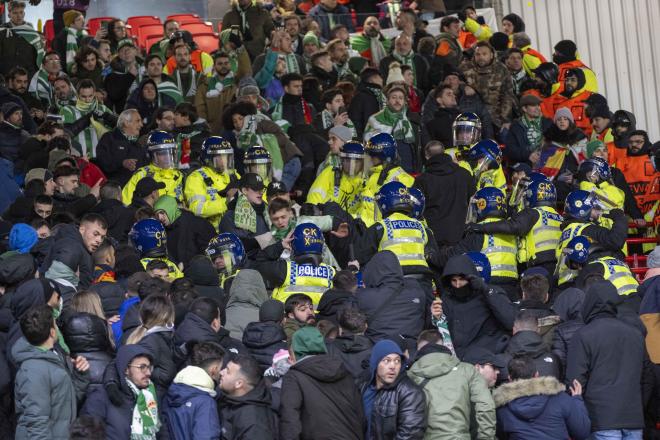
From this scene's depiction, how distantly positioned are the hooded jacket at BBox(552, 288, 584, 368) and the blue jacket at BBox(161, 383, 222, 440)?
119 inches

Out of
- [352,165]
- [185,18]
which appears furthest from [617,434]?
[185,18]

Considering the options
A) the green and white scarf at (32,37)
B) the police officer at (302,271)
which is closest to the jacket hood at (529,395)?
the police officer at (302,271)

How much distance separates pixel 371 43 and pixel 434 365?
12.4 m

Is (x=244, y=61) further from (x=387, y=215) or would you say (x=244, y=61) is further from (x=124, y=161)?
(x=387, y=215)

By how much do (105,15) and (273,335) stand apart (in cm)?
1648

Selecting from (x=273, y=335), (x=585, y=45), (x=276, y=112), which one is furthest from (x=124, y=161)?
(x=585, y=45)

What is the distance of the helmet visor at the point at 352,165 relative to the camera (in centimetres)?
1591

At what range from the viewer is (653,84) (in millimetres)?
23109

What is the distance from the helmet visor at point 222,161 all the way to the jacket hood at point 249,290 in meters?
4.00

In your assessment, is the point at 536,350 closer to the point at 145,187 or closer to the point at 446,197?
the point at 446,197

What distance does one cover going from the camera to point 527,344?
1083 cm

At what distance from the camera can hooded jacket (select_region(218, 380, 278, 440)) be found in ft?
31.3

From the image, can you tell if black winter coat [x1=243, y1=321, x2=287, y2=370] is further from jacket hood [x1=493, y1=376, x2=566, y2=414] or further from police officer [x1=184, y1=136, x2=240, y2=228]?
police officer [x1=184, y1=136, x2=240, y2=228]

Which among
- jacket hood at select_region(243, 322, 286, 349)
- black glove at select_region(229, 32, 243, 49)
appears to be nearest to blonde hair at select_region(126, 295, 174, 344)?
jacket hood at select_region(243, 322, 286, 349)
